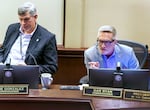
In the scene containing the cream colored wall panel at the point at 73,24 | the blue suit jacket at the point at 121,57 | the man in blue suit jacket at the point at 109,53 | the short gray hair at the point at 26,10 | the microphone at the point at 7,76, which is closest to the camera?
the microphone at the point at 7,76

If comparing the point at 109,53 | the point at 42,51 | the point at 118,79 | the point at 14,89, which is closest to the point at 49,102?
the point at 14,89

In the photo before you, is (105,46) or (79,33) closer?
(105,46)

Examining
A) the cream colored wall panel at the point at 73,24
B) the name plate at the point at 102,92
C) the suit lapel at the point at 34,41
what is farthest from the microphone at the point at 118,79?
the cream colored wall panel at the point at 73,24

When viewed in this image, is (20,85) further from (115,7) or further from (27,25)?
(115,7)

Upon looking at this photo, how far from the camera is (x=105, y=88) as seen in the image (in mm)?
2121

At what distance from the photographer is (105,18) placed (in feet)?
13.2

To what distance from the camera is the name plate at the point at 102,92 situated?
2.10 meters

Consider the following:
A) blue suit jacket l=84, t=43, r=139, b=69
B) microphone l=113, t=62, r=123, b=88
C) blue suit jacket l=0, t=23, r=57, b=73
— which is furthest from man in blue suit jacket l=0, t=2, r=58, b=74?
microphone l=113, t=62, r=123, b=88

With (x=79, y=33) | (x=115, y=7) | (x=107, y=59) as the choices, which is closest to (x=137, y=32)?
(x=115, y=7)

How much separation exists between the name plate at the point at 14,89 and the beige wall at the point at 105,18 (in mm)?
1943

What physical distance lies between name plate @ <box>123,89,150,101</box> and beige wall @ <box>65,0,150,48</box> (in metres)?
2.02

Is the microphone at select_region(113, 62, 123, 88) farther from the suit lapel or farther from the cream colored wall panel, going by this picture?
the cream colored wall panel

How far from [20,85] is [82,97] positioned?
404 mm

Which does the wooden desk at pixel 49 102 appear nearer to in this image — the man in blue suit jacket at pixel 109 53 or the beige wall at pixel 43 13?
the man in blue suit jacket at pixel 109 53
